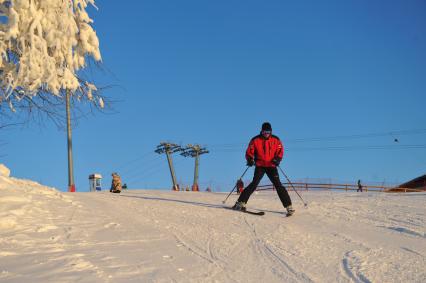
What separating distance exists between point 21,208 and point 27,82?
2.08 m

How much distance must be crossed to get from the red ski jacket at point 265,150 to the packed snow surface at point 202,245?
1163mm

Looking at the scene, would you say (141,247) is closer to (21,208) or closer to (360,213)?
(21,208)

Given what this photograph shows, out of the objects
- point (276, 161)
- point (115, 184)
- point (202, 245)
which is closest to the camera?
point (202, 245)

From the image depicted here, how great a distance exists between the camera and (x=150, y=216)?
851 cm

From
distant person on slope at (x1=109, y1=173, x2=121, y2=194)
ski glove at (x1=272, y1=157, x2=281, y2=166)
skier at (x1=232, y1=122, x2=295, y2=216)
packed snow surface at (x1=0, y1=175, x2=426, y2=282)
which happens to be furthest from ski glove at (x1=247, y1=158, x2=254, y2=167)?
distant person on slope at (x1=109, y1=173, x2=121, y2=194)

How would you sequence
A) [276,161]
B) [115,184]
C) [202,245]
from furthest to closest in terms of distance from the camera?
[115,184] → [276,161] → [202,245]

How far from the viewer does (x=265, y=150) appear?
31.3 ft

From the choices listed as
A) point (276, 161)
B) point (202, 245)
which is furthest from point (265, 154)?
point (202, 245)

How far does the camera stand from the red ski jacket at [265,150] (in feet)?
31.3

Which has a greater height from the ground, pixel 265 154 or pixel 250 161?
pixel 265 154

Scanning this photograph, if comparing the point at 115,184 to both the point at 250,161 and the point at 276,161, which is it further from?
the point at 276,161

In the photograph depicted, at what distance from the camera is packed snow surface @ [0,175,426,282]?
14.2ft

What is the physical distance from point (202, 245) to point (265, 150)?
13.6ft

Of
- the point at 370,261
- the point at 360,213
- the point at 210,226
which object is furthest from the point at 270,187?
the point at 370,261
